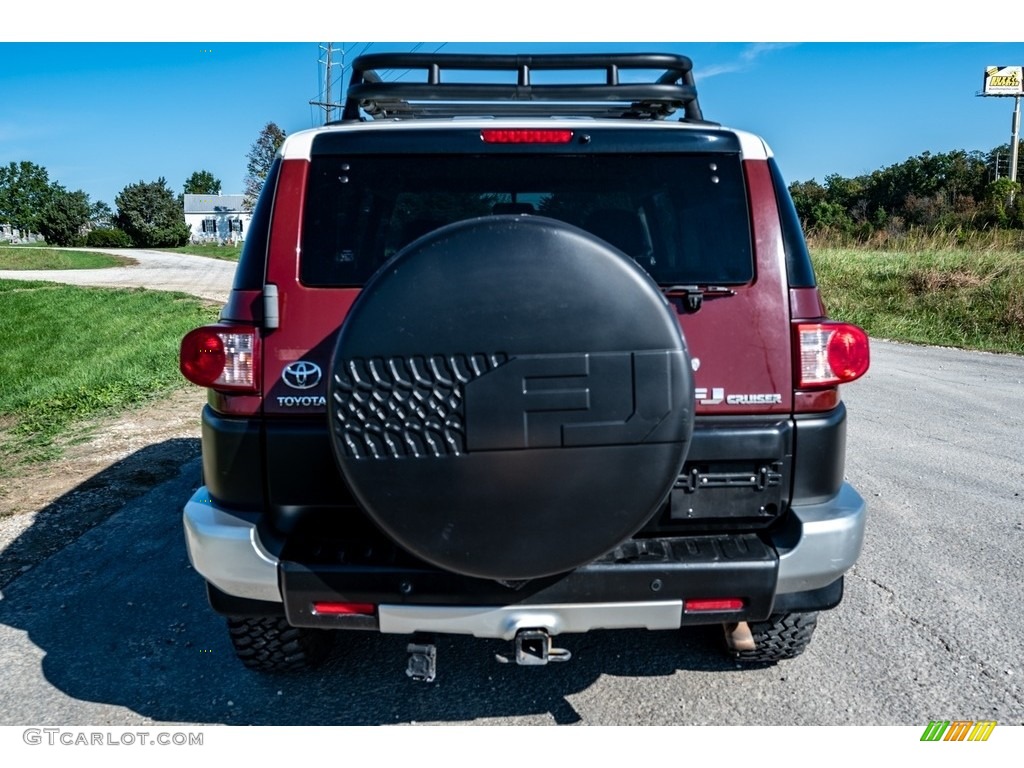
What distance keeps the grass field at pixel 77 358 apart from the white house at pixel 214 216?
7681 cm

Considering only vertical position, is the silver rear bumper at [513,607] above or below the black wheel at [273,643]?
above

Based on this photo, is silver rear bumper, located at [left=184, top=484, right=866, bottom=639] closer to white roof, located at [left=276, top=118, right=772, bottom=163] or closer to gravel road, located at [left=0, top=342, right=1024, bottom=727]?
gravel road, located at [left=0, top=342, right=1024, bottom=727]

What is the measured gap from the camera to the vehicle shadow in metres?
2.79

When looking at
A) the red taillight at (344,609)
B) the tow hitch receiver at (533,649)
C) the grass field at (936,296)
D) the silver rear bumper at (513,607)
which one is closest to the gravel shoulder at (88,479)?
the silver rear bumper at (513,607)

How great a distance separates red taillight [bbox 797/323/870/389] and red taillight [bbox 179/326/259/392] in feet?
5.37

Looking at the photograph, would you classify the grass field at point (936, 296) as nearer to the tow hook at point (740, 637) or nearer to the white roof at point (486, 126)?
the tow hook at point (740, 637)

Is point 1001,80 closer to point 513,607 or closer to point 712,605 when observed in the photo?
point 712,605

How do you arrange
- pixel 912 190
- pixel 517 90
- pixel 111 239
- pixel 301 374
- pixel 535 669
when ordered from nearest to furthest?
1. pixel 301 374
2. pixel 535 669
3. pixel 517 90
4. pixel 912 190
5. pixel 111 239

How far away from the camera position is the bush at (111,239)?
7562 centimetres

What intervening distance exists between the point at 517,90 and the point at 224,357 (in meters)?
1.92

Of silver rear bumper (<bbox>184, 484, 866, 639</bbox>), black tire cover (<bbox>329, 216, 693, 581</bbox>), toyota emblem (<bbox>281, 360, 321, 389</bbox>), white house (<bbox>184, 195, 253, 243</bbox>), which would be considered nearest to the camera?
black tire cover (<bbox>329, 216, 693, 581</bbox>)

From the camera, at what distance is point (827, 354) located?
2471 millimetres

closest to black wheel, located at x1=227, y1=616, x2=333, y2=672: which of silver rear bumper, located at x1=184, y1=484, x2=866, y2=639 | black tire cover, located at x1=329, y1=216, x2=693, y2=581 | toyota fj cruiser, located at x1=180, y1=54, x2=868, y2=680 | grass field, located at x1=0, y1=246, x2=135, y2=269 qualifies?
toyota fj cruiser, located at x1=180, y1=54, x2=868, y2=680

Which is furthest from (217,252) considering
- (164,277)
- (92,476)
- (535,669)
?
(535,669)
